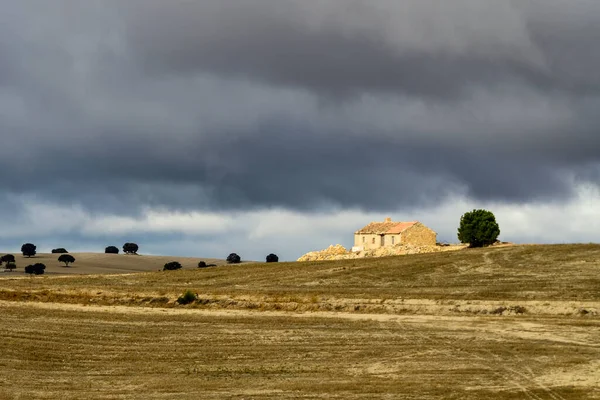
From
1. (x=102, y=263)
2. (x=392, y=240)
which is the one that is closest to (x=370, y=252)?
(x=392, y=240)

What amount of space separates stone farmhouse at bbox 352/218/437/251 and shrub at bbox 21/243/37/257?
80.1 metres

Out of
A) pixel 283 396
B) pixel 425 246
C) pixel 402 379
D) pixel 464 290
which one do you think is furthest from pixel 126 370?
pixel 425 246

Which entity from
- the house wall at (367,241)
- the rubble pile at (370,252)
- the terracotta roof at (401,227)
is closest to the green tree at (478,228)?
the rubble pile at (370,252)

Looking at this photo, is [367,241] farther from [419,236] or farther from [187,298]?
[187,298]

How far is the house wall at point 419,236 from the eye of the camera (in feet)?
420

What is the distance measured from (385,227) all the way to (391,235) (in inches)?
124

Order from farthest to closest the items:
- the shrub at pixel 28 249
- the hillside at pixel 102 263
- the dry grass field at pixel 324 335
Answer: the shrub at pixel 28 249 → the hillside at pixel 102 263 → the dry grass field at pixel 324 335

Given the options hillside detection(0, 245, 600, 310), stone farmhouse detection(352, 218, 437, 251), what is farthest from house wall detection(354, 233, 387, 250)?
hillside detection(0, 245, 600, 310)

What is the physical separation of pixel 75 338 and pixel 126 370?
40.4 ft

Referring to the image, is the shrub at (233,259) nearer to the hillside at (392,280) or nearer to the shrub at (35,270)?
the shrub at (35,270)

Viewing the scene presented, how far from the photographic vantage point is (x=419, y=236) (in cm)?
12950

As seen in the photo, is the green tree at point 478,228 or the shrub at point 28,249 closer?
the green tree at point 478,228

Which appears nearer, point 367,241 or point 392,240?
point 392,240

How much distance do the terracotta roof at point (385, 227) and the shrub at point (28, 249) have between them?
80.8 meters
